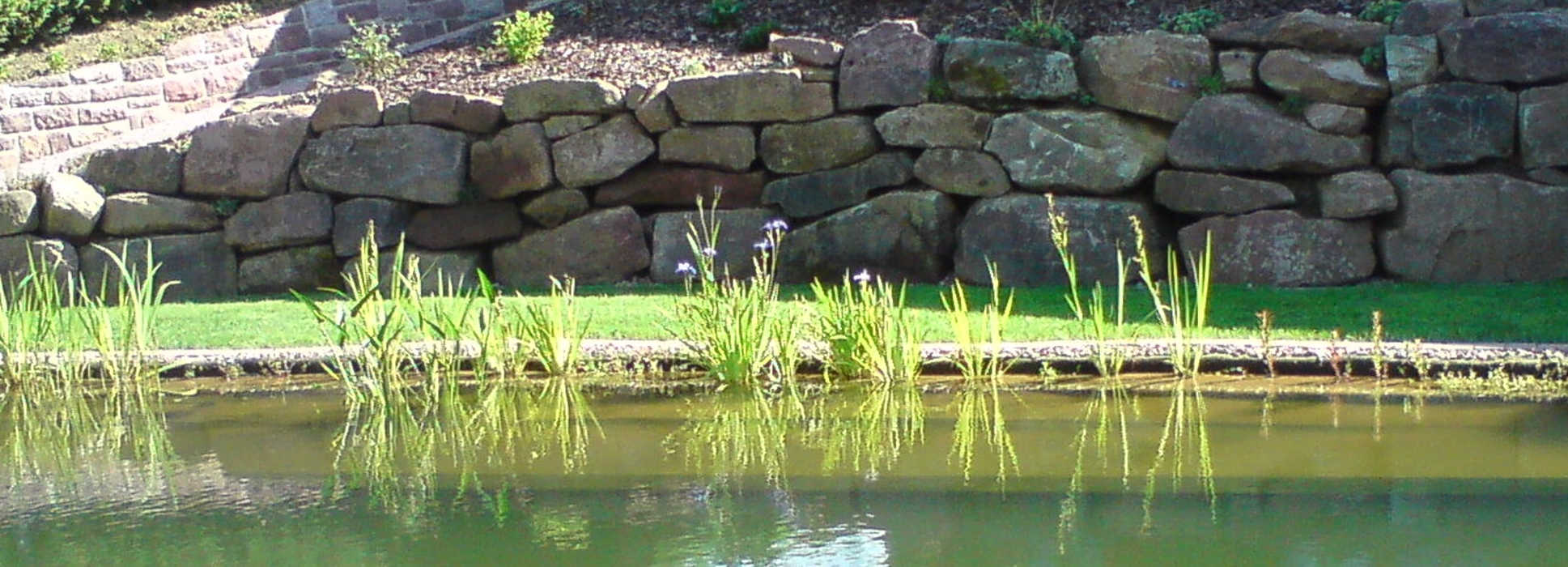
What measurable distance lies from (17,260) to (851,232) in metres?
5.00

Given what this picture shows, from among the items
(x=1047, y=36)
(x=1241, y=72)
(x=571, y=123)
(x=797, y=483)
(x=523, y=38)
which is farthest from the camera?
(x=523, y=38)

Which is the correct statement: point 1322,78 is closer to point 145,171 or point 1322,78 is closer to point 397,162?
point 397,162

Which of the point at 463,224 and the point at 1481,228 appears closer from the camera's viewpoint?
the point at 1481,228

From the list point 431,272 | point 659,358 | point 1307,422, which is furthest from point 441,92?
point 1307,422

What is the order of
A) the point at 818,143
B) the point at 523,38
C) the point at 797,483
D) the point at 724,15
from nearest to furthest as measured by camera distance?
1. the point at 797,483
2. the point at 818,143
3. the point at 523,38
4. the point at 724,15

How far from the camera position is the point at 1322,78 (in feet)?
28.4

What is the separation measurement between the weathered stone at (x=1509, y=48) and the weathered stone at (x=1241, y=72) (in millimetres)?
942

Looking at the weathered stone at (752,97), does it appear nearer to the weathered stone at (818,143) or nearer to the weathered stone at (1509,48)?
the weathered stone at (818,143)

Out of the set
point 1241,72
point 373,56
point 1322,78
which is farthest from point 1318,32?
point 373,56

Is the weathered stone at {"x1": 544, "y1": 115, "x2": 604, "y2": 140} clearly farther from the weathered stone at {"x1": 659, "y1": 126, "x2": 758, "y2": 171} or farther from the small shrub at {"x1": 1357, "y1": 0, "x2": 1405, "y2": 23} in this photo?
the small shrub at {"x1": 1357, "y1": 0, "x2": 1405, "y2": 23}

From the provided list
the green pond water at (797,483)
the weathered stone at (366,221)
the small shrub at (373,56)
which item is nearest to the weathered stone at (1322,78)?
the green pond water at (797,483)

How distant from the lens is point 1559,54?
8414 mm

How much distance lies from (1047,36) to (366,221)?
407 cm

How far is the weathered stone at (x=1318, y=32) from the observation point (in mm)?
8734
